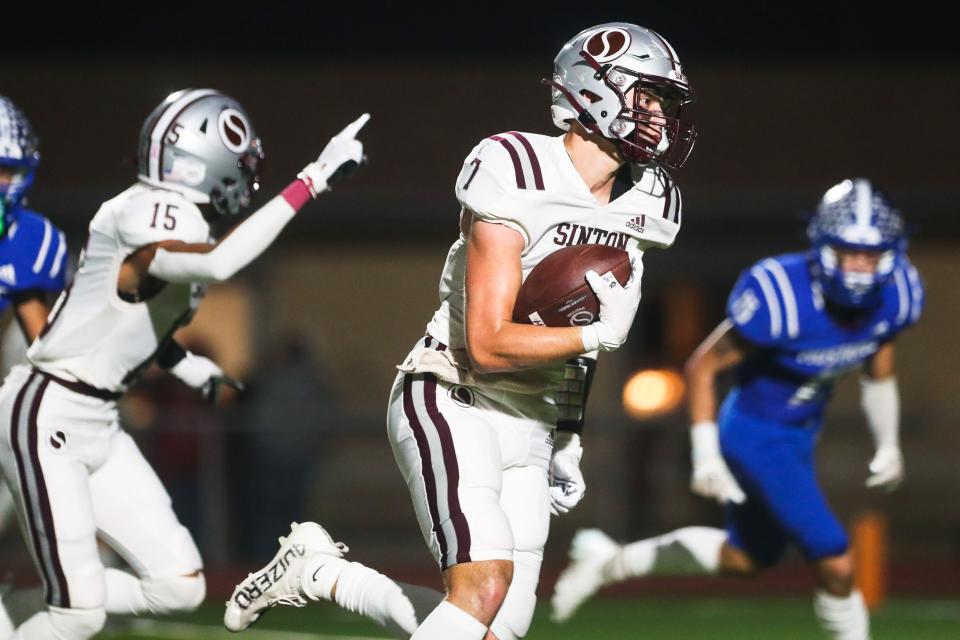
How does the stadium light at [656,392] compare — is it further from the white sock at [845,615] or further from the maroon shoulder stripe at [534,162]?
the maroon shoulder stripe at [534,162]

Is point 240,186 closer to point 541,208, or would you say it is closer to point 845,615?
point 541,208

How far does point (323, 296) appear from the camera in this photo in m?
12.4

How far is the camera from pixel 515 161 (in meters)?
3.64

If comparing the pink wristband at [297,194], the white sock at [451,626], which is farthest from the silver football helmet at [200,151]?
the white sock at [451,626]

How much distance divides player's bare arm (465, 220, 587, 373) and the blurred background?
6849 mm

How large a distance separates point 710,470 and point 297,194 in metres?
1.96

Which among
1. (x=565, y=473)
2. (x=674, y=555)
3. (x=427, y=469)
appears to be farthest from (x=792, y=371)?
(x=427, y=469)

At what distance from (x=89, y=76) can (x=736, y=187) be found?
540cm

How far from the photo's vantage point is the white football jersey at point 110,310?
4312 mm

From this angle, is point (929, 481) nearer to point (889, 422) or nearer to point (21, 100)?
point (889, 422)

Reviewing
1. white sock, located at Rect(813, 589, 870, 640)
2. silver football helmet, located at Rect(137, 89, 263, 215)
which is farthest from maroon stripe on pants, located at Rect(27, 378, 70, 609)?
white sock, located at Rect(813, 589, 870, 640)

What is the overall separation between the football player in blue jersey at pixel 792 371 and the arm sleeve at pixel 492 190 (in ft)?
6.61

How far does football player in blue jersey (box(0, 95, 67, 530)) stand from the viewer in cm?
480

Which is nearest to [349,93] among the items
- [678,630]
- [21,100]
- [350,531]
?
[21,100]
